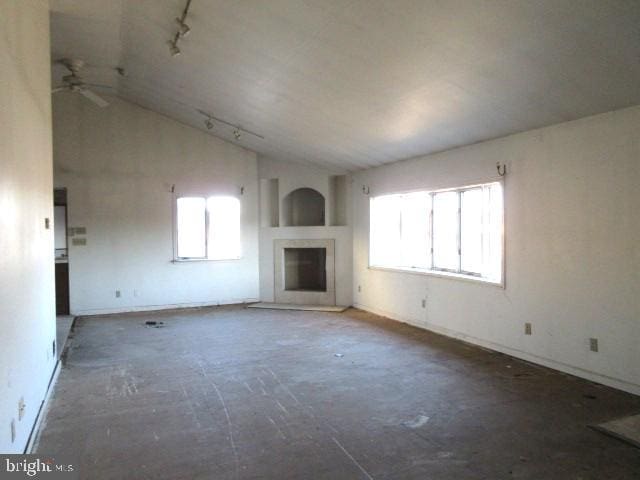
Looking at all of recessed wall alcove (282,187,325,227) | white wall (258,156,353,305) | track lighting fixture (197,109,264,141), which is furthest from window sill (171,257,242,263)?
track lighting fixture (197,109,264,141)

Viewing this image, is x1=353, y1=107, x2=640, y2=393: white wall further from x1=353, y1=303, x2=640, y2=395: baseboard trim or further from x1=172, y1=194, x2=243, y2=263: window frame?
x1=172, y1=194, x2=243, y2=263: window frame

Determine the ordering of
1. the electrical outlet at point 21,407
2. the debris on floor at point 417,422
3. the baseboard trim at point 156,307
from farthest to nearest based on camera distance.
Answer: the baseboard trim at point 156,307 → the debris on floor at point 417,422 → the electrical outlet at point 21,407

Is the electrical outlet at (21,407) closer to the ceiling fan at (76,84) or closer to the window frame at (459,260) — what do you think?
the ceiling fan at (76,84)

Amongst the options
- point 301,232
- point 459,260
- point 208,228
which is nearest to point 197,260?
point 208,228

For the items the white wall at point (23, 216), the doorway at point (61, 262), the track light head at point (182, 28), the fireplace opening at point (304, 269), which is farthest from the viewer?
the fireplace opening at point (304, 269)

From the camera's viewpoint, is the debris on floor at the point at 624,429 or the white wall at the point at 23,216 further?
the debris on floor at the point at 624,429

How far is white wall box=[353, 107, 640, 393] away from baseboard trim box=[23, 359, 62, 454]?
433 cm

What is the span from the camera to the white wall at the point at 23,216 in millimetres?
2459

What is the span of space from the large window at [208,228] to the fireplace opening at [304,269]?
0.98 meters

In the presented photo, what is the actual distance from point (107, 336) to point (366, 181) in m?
4.46

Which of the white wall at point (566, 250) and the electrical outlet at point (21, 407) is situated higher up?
the white wall at point (566, 250)

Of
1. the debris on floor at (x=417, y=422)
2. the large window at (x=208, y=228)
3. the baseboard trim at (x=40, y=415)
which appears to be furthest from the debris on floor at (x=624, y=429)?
the large window at (x=208, y=228)

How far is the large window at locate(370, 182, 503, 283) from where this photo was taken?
5.47 metres

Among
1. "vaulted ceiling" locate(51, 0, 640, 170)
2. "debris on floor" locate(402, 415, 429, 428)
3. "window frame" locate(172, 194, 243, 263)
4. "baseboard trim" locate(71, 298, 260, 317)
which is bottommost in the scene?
"debris on floor" locate(402, 415, 429, 428)
